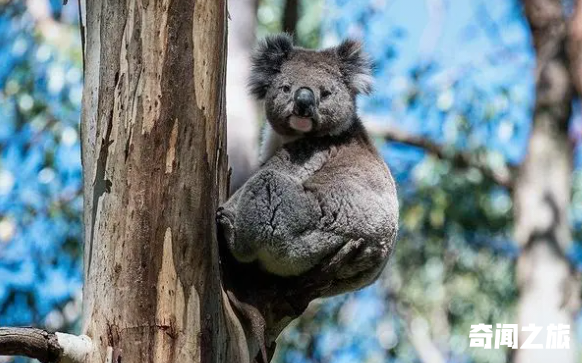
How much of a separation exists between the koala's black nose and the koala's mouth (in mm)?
30

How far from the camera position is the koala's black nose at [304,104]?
12.9ft

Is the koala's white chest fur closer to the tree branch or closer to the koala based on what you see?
the koala

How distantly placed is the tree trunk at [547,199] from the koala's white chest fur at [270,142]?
3389 mm

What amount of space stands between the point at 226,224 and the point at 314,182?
531mm

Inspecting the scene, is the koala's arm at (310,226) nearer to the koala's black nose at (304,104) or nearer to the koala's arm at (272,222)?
the koala's arm at (272,222)

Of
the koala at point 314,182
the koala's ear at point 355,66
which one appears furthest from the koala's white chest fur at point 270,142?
the koala's ear at point 355,66

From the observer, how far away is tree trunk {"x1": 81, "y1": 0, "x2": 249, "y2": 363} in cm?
289

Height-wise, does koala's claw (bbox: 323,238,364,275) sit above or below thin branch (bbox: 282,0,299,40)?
below

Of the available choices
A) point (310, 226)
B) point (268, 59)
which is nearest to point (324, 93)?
point (268, 59)

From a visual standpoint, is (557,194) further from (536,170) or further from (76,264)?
(76,264)

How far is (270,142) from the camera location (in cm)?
423

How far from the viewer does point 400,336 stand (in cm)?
1059

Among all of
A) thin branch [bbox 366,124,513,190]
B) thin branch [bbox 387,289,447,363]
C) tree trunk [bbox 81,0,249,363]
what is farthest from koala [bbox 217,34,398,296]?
thin branch [bbox 387,289,447,363]

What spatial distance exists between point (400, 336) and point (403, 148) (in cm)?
228
